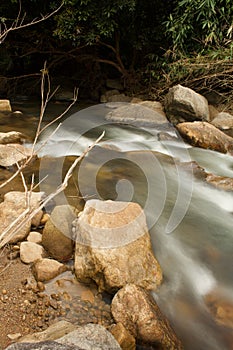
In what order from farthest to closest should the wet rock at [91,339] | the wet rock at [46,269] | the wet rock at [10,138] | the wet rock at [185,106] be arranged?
the wet rock at [185,106], the wet rock at [10,138], the wet rock at [46,269], the wet rock at [91,339]

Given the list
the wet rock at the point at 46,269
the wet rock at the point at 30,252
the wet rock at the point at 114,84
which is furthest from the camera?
the wet rock at the point at 114,84

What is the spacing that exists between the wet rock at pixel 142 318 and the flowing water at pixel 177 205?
0.67 feet

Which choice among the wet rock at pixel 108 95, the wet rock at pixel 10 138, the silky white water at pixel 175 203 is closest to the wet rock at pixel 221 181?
the silky white water at pixel 175 203

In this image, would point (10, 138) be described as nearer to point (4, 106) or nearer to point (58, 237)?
point (4, 106)

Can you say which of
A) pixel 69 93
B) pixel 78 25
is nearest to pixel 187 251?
pixel 78 25

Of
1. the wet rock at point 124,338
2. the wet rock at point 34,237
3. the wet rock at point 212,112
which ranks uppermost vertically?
the wet rock at point 212,112

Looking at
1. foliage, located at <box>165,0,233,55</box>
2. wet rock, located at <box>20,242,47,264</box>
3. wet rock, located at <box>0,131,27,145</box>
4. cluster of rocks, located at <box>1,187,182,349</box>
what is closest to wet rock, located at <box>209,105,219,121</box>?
foliage, located at <box>165,0,233,55</box>

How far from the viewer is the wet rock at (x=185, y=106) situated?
21.7ft

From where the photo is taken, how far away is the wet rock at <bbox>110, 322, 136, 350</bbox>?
2.20 metres

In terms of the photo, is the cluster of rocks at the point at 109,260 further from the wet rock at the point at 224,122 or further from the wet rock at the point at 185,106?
the wet rock at the point at 224,122

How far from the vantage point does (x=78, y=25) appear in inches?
300

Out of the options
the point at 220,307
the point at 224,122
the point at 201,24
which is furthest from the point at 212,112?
the point at 220,307

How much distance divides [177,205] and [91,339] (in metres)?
2.48

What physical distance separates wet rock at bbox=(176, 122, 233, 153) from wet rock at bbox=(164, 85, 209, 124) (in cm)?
65
